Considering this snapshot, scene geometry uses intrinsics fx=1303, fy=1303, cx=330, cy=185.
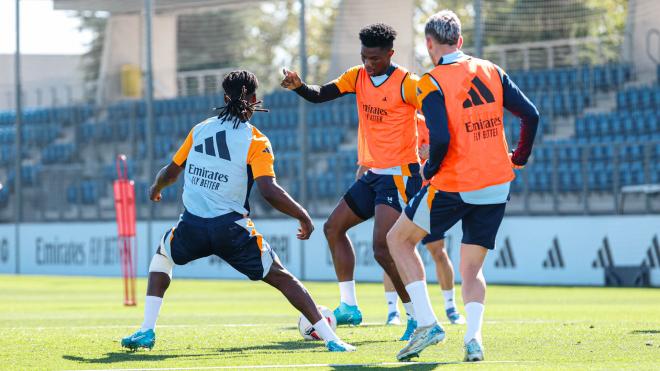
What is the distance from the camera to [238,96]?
28.5 ft

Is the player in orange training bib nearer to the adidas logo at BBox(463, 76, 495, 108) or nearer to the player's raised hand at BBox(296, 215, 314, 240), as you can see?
the player's raised hand at BBox(296, 215, 314, 240)

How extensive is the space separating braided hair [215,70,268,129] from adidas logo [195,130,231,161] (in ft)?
0.38

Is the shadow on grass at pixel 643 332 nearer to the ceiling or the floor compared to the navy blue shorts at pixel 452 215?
nearer to the floor

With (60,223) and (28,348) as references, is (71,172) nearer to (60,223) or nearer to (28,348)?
(60,223)

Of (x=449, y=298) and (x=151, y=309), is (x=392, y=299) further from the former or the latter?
(x=151, y=309)

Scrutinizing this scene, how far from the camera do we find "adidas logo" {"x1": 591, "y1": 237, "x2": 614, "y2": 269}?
20906 mm

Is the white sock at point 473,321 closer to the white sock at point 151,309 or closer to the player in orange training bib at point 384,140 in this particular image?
the player in orange training bib at point 384,140

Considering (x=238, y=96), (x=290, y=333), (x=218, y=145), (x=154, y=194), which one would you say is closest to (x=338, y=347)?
(x=218, y=145)

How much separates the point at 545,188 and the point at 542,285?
1.82m

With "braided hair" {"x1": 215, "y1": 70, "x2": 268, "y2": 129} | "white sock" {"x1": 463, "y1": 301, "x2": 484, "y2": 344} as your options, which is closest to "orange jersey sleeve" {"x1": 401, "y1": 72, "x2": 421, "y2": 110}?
"braided hair" {"x1": 215, "y1": 70, "x2": 268, "y2": 129}

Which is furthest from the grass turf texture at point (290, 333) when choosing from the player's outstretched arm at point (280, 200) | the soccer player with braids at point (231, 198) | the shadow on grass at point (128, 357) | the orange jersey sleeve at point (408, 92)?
the orange jersey sleeve at point (408, 92)

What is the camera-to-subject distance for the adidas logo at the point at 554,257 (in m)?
21.5

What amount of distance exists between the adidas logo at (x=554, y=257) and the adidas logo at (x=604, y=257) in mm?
649

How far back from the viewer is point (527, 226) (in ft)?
71.9
